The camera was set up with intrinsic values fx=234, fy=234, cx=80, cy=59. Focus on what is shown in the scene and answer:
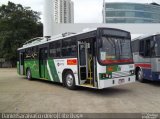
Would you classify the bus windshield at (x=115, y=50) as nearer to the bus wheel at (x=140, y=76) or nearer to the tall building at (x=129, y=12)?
the bus wheel at (x=140, y=76)

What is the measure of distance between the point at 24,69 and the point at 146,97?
37.9 ft

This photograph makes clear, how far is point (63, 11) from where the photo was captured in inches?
2293

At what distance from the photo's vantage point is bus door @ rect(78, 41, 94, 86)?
421 inches

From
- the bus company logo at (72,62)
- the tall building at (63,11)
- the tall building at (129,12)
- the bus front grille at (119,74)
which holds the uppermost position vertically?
the tall building at (129,12)

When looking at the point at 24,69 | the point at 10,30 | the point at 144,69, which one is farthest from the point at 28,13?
the point at 144,69

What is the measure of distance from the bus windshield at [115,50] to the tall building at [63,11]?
150 feet

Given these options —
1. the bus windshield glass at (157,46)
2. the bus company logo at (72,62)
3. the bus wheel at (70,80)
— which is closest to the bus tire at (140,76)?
the bus windshield glass at (157,46)

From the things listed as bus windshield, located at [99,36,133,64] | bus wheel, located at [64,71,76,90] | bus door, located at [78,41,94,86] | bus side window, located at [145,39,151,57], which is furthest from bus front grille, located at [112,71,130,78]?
bus side window, located at [145,39,151,57]

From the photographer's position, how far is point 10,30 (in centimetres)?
4409

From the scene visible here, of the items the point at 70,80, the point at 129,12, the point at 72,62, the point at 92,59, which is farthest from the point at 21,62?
the point at 129,12

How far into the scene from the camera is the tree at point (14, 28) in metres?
43.0

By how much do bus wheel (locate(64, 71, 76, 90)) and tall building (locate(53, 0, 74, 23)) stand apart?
4417 centimetres

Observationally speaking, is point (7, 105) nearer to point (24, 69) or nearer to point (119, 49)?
point (119, 49)

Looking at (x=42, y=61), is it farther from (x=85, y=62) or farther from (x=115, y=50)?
(x=115, y=50)
